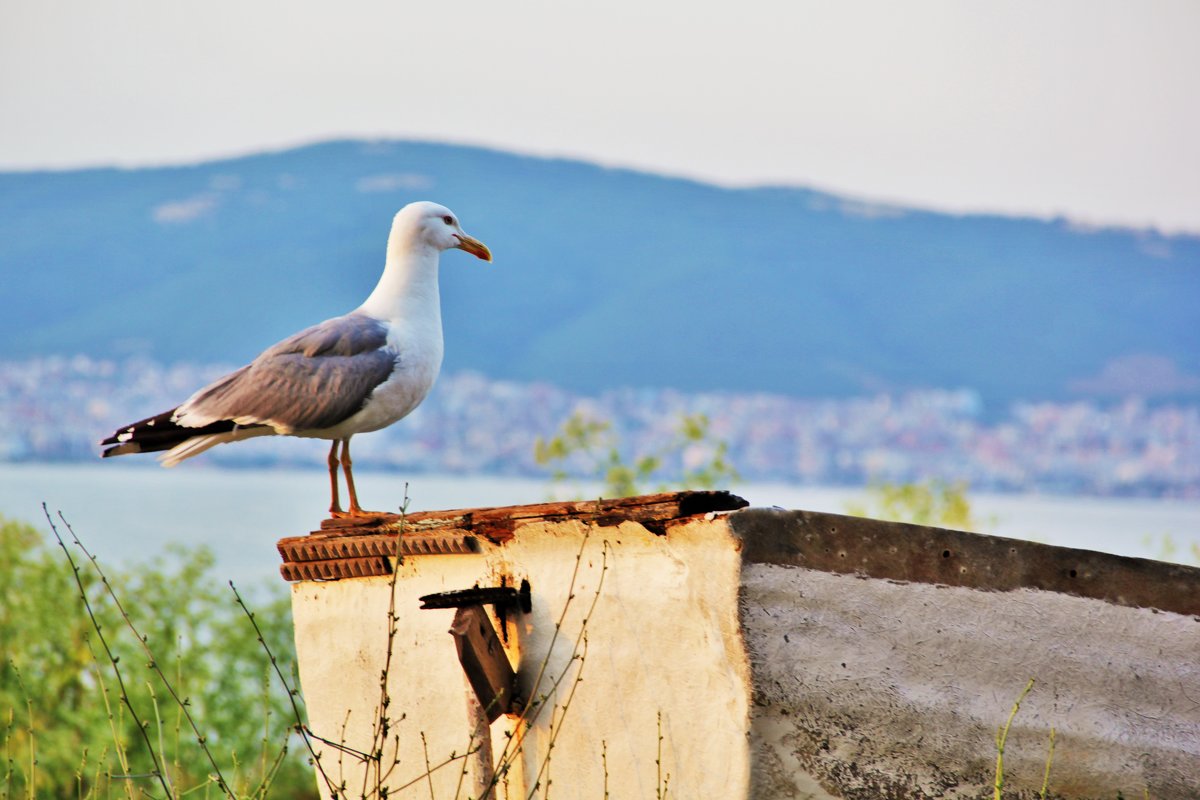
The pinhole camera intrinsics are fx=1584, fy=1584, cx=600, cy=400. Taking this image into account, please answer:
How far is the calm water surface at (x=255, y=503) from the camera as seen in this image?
146 ft

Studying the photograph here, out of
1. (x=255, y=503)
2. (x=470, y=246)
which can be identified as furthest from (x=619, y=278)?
(x=470, y=246)

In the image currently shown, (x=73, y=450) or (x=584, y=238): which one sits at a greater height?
(x=584, y=238)

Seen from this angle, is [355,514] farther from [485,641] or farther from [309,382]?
[485,641]

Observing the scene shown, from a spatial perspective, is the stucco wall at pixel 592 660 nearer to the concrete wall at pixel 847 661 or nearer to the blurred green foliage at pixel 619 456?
the concrete wall at pixel 847 661

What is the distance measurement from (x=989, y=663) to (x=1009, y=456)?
232ft

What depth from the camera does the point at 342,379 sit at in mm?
6672

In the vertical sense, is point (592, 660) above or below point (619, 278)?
below

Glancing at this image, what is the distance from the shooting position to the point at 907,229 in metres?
111

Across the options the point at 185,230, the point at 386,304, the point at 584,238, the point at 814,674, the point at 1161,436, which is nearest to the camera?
the point at 814,674

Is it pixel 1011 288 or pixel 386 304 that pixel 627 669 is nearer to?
pixel 386 304

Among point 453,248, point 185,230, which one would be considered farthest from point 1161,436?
point 453,248

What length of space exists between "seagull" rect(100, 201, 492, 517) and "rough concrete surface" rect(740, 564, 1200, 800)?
283cm

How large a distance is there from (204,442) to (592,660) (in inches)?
110

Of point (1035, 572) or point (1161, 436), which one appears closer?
point (1035, 572)
